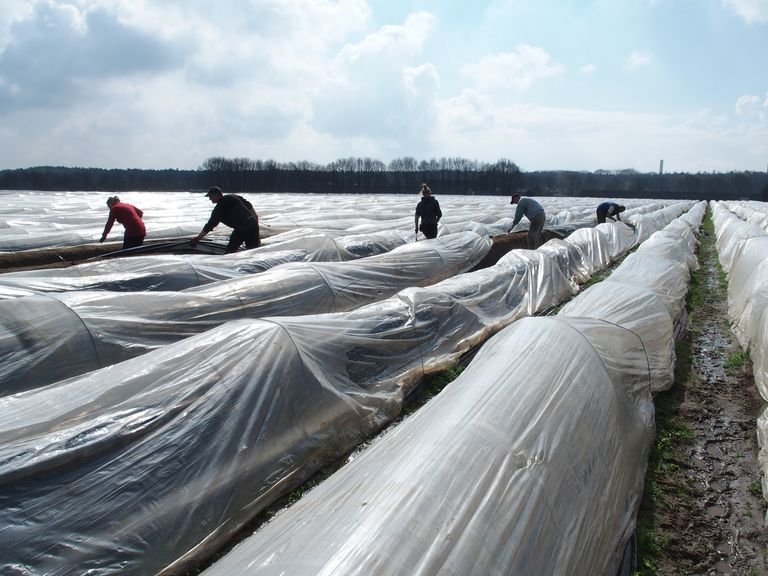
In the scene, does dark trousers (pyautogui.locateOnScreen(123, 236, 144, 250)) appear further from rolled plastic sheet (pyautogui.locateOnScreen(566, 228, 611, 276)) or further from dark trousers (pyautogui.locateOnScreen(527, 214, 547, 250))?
rolled plastic sheet (pyautogui.locateOnScreen(566, 228, 611, 276))

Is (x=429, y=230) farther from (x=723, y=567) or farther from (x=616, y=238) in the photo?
(x=723, y=567)

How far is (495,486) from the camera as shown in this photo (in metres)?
1.89

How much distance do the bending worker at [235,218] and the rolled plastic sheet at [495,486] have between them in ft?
19.4

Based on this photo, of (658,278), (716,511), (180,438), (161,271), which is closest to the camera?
(180,438)

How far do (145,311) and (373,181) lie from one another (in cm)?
7618

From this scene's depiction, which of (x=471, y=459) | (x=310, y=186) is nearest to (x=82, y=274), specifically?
(x=471, y=459)

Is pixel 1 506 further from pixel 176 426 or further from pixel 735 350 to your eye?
pixel 735 350

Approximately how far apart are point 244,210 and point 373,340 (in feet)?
16.2

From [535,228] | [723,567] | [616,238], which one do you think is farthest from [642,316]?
[616,238]

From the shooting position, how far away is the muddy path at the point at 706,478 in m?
2.49

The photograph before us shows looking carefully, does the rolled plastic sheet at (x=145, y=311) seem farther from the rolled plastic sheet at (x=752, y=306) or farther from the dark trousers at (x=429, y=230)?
the rolled plastic sheet at (x=752, y=306)

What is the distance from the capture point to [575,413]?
251 centimetres

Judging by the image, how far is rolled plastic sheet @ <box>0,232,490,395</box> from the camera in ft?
10.7

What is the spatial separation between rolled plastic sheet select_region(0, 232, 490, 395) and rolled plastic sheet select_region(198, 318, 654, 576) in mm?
2323
